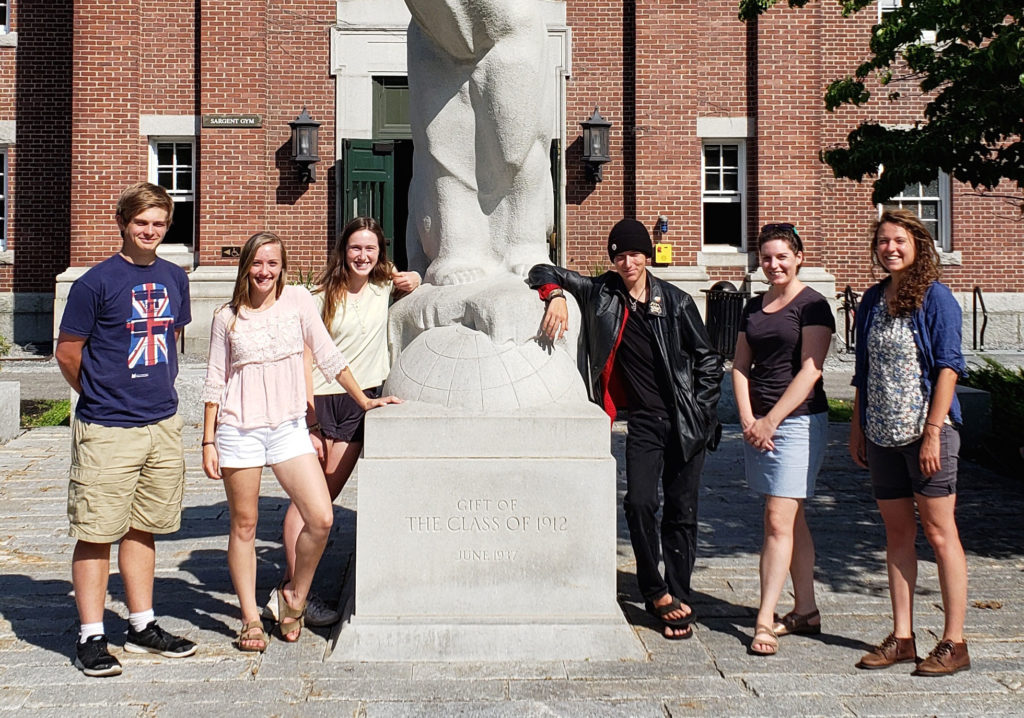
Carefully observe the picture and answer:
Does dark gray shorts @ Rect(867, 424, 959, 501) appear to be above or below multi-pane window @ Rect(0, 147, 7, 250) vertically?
below

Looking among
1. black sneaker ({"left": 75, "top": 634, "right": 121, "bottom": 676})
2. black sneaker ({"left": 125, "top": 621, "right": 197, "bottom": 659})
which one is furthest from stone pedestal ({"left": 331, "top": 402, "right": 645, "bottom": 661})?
black sneaker ({"left": 75, "top": 634, "right": 121, "bottom": 676})

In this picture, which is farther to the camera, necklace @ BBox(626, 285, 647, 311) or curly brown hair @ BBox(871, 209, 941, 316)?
necklace @ BBox(626, 285, 647, 311)

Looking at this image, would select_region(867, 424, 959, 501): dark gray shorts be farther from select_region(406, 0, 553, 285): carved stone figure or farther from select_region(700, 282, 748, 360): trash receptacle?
select_region(700, 282, 748, 360): trash receptacle

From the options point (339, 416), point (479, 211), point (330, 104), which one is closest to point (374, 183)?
point (330, 104)

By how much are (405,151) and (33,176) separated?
6344 mm

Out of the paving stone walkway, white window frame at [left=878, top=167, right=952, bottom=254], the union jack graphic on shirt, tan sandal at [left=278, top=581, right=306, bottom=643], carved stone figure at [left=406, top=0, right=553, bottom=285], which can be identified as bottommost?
the paving stone walkway

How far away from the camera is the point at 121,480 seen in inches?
156

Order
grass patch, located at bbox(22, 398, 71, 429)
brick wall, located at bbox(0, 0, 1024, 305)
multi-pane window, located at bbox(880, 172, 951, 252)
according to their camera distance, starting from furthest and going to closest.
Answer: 1. multi-pane window, located at bbox(880, 172, 951, 252)
2. brick wall, located at bbox(0, 0, 1024, 305)
3. grass patch, located at bbox(22, 398, 71, 429)

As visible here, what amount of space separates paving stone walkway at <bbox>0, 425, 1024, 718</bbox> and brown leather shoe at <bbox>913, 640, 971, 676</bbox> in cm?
4

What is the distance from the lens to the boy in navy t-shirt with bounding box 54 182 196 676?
391 cm

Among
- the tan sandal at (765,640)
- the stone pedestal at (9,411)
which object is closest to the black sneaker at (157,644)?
the tan sandal at (765,640)

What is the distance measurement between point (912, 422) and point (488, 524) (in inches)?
67.9

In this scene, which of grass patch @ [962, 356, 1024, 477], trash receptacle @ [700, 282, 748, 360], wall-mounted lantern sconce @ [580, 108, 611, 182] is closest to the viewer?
grass patch @ [962, 356, 1024, 477]

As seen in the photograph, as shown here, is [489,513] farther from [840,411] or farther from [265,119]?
[265,119]
